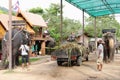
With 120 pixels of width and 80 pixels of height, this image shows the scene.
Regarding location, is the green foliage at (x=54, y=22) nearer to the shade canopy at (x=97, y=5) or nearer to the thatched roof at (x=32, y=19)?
the thatched roof at (x=32, y=19)

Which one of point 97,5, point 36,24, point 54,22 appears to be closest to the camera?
point 97,5

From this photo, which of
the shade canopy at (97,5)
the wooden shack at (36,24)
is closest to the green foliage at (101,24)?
the wooden shack at (36,24)

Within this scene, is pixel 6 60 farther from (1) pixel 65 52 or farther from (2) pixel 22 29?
(1) pixel 65 52

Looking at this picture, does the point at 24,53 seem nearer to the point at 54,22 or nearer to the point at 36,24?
the point at 36,24

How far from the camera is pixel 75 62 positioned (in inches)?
813

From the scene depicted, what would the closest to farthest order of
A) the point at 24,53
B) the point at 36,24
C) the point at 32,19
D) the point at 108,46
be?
1. the point at 24,53
2. the point at 108,46
3. the point at 36,24
4. the point at 32,19

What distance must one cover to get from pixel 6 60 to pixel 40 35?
2165cm

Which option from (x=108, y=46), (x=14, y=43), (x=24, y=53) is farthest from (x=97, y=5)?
(x=24, y=53)

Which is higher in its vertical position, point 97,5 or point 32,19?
point 97,5

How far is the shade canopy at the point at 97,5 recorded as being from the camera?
934 inches

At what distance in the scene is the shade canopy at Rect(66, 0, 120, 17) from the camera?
77.9 feet

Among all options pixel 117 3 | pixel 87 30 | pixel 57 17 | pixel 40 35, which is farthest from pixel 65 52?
pixel 87 30

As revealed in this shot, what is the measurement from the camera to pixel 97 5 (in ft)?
83.9

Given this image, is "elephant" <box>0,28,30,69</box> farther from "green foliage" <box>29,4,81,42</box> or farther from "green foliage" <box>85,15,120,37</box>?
"green foliage" <box>85,15,120,37</box>
